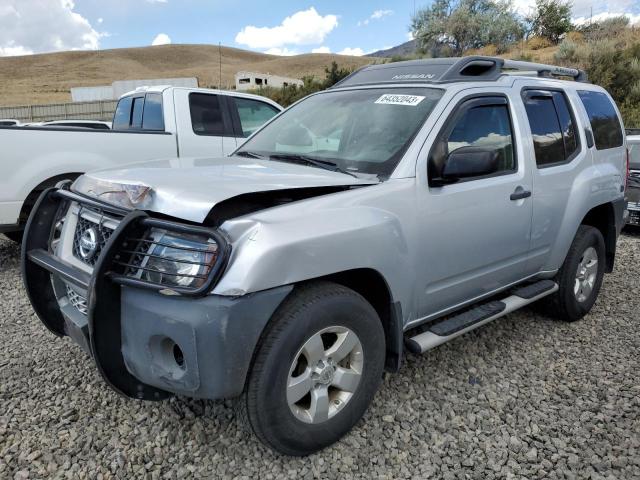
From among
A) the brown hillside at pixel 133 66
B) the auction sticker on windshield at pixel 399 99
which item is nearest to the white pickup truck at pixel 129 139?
the auction sticker on windshield at pixel 399 99

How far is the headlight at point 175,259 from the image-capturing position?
2.08 meters

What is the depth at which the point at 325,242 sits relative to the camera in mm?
2295

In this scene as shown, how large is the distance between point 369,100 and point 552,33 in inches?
1382

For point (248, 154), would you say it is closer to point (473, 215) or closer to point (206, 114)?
point (473, 215)

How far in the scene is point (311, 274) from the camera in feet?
7.41

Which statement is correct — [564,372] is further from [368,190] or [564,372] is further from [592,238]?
[368,190]

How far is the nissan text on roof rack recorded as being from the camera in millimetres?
2111

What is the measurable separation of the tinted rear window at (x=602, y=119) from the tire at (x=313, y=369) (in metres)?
2.93

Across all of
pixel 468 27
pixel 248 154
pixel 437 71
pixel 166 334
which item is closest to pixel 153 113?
pixel 248 154

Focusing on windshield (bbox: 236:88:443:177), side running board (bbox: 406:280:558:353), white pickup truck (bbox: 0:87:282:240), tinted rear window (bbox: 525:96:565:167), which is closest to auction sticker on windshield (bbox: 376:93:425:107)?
windshield (bbox: 236:88:443:177)

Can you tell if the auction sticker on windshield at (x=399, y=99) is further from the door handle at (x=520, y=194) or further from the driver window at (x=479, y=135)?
the door handle at (x=520, y=194)

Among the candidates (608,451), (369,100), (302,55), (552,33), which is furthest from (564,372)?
(302,55)

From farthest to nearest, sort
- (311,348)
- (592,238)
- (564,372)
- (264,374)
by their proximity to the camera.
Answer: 1. (592,238)
2. (564,372)
3. (311,348)
4. (264,374)

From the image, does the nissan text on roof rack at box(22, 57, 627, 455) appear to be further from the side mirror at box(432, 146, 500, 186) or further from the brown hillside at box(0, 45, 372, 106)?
the brown hillside at box(0, 45, 372, 106)
